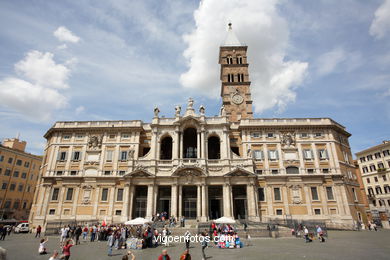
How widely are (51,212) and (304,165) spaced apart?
41570 millimetres

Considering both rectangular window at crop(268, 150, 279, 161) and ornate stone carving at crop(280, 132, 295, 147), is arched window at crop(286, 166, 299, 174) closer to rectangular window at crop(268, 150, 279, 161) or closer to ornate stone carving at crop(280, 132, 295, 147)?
rectangular window at crop(268, 150, 279, 161)

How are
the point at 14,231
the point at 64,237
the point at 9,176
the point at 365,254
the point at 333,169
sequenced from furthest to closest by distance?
the point at 9,176 < the point at 333,169 < the point at 14,231 < the point at 64,237 < the point at 365,254

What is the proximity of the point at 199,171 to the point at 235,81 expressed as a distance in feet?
90.2

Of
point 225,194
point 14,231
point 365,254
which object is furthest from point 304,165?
point 14,231

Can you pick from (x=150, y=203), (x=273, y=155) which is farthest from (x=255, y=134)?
(x=150, y=203)

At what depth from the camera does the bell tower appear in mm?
50875

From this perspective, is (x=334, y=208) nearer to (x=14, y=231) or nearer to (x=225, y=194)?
(x=225, y=194)

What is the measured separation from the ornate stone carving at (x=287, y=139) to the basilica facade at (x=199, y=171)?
0.17 meters

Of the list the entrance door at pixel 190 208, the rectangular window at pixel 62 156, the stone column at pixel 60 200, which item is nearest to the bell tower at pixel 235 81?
the entrance door at pixel 190 208

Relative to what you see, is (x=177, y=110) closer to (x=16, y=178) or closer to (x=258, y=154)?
(x=258, y=154)

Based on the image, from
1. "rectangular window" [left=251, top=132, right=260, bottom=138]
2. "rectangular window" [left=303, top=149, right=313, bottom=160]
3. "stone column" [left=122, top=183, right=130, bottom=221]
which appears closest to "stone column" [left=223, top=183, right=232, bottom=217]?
"rectangular window" [left=251, top=132, right=260, bottom=138]

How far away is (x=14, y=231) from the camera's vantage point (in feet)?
113

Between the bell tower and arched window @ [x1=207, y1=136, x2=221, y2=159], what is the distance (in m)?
9.03

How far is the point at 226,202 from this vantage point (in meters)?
34.3
